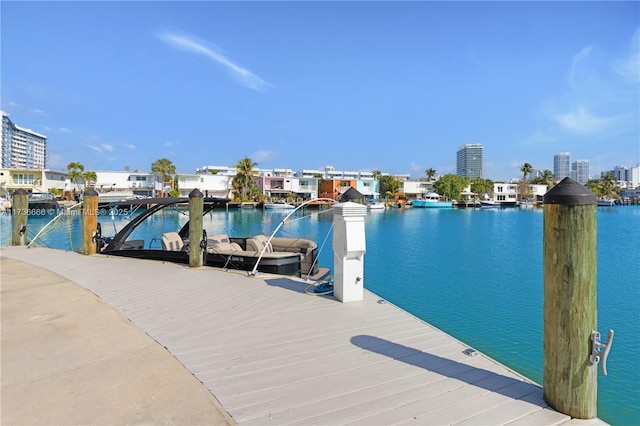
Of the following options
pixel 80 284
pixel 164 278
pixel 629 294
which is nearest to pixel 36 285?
pixel 80 284

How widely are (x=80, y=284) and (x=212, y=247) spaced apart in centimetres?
343

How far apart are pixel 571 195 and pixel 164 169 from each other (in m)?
81.3

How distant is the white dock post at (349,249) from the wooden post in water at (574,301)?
122 inches

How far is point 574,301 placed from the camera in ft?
9.29

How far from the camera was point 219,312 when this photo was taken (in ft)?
17.9

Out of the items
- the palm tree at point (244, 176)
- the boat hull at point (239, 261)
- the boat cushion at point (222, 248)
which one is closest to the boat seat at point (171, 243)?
the boat hull at point (239, 261)

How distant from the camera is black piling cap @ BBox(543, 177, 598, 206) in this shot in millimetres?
2801

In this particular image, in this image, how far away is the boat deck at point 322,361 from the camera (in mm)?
2814

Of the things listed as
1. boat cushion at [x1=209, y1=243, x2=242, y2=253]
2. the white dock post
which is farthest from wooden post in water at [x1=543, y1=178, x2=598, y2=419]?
boat cushion at [x1=209, y1=243, x2=242, y2=253]

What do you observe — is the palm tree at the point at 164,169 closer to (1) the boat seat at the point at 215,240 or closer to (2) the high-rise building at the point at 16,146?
(1) the boat seat at the point at 215,240

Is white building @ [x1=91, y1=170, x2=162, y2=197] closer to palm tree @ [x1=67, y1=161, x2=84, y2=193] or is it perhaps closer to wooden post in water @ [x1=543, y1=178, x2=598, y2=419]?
palm tree @ [x1=67, y1=161, x2=84, y2=193]

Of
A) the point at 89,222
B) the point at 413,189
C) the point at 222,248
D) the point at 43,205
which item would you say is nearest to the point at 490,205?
the point at 413,189

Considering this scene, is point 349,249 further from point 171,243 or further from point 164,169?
point 164,169

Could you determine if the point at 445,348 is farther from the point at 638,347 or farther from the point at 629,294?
the point at 629,294
